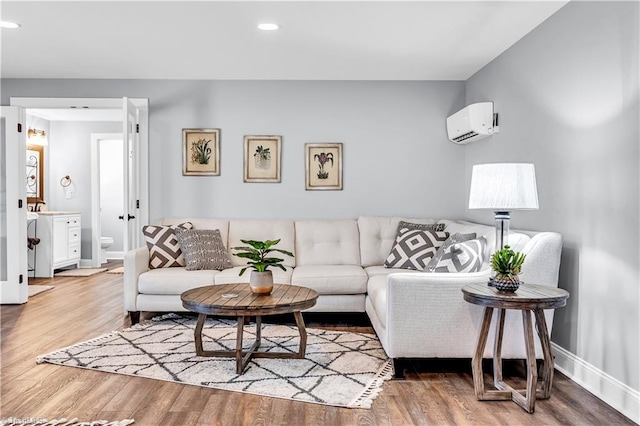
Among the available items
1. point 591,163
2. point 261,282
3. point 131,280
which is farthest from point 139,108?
point 591,163

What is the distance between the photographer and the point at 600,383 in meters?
2.71

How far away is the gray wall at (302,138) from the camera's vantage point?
5.18 meters

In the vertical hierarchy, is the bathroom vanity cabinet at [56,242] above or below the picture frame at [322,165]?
below

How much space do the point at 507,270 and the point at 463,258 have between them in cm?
71

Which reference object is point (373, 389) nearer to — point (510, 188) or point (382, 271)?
point (510, 188)

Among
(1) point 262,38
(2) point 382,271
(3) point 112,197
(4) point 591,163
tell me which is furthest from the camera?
(3) point 112,197

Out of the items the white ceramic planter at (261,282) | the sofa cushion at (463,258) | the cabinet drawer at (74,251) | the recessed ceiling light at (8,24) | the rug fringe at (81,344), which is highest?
the recessed ceiling light at (8,24)

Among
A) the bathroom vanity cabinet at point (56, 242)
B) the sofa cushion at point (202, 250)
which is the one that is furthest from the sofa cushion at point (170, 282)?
the bathroom vanity cabinet at point (56, 242)

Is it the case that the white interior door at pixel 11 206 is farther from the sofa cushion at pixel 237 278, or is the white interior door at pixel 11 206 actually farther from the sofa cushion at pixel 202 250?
the sofa cushion at pixel 237 278

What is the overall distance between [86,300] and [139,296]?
1.39 metres

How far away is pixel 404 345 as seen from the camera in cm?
291

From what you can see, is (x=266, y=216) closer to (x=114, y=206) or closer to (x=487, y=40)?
(x=487, y=40)

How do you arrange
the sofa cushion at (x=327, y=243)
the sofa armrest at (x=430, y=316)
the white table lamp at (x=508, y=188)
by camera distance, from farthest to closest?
the sofa cushion at (x=327, y=243), the sofa armrest at (x=430, y=316), the white table lamp at (x=508, y=188)

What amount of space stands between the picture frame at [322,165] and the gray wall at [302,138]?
59 millimetres
